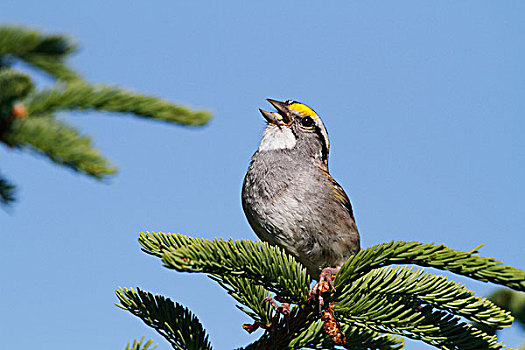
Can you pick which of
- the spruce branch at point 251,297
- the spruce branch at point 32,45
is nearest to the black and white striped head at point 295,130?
the spruce branch at point 251,297

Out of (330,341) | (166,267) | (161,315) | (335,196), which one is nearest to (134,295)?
(161,315)

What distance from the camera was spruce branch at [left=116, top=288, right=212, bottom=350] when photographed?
2.31 metres

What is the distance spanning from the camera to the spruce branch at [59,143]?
1271 millimetres

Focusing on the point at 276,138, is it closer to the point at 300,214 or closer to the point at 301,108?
the point at 301,108

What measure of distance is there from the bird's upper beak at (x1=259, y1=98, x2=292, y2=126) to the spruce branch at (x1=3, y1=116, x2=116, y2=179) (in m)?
3.54

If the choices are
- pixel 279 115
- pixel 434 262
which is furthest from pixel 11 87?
pixel 279 115

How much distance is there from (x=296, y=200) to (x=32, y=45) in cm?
275

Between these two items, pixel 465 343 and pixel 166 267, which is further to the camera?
pixel 465 343

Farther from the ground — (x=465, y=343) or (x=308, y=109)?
(x=308, y=109)

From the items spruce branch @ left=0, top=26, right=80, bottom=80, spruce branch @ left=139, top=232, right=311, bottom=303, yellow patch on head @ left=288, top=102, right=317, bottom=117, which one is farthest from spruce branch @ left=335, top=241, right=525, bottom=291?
yellow patch on head @ left=288, top=102, right=317, bottom=117

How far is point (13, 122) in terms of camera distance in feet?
4.21

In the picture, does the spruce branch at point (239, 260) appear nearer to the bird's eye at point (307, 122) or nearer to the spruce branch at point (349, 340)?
the spruce branch at point (349, 340)

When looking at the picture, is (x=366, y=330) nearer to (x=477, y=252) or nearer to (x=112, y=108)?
(x=477, y=252)

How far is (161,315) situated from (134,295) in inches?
5.9
